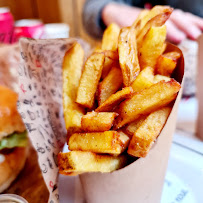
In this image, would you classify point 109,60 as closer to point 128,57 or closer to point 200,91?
point 128,57

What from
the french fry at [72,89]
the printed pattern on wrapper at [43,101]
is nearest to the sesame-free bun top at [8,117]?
the printed pattern on wrapper at [43,101]

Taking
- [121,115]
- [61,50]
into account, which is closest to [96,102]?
[121,115]

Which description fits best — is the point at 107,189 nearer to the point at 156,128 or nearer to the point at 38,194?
the point at 156,128

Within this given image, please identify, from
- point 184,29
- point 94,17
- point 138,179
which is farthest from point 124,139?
point 94,17

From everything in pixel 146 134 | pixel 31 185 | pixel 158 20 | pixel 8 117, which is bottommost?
pixel 31 185

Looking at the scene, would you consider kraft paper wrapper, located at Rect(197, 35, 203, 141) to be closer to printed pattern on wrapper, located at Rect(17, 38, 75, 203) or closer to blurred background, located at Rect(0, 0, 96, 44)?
printed pattern on wrapper, located at Rect(17, 38, 75, 203)

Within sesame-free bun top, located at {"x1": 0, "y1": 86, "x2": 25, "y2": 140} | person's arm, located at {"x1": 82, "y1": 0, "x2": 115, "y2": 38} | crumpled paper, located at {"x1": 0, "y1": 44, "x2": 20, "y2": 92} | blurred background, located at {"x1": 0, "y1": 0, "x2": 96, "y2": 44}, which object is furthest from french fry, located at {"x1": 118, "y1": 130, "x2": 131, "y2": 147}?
blurred background, located at {"x1": 0, "y1": 0, "x2": 96, "y2": 44}
